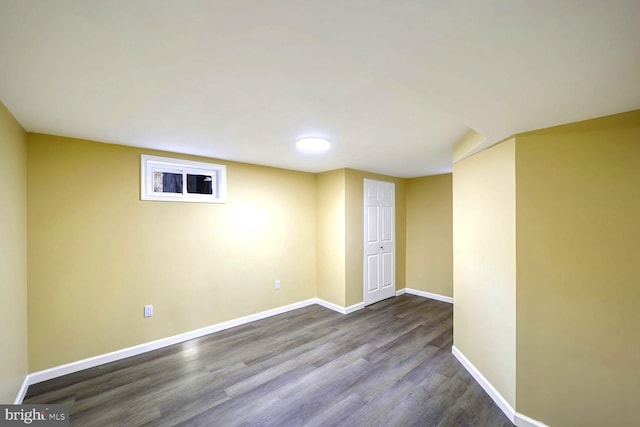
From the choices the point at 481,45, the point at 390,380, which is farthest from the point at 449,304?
the point at 481,45

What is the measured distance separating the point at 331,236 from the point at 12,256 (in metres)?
3.39

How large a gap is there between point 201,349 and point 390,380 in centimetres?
207

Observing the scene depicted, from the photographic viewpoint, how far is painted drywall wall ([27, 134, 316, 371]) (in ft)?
7.73

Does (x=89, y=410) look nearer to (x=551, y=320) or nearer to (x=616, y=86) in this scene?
(x=551, y=320)

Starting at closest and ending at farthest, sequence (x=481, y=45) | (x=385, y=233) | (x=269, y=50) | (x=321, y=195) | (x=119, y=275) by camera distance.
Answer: (x=481, y=45) → (x=269, y=50) → (x=119, y=275) → (x=321, y=195) → (x=385, y=233)

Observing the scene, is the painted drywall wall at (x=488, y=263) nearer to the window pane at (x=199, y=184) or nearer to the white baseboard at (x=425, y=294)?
the white baseboard at (x=425, y=294)

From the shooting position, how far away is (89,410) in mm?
1985

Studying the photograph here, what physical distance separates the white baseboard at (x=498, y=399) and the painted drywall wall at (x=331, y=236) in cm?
184

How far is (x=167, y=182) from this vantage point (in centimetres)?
310

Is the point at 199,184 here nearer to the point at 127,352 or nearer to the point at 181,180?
the point at 181,180

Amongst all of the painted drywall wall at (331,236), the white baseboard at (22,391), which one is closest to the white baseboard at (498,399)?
the painted drywall wall at (331,236)

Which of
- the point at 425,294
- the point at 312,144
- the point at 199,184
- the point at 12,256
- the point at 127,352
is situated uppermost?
the point at 312,144

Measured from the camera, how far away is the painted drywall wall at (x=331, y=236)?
4.06m

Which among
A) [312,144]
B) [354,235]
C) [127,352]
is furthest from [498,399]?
[127,352]
